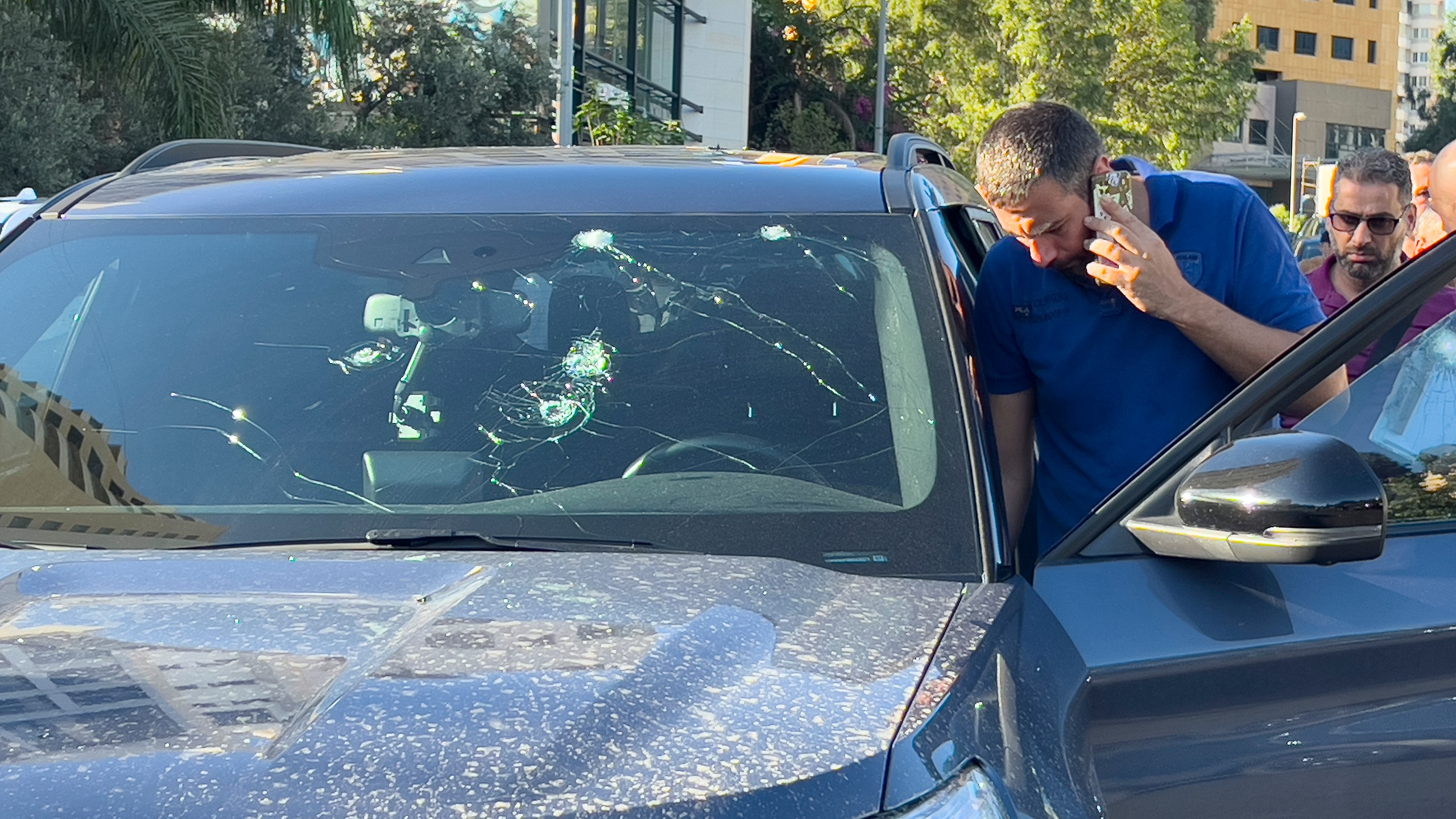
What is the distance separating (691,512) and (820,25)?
40169 mm

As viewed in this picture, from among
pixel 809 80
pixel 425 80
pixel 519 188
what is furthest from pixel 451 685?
pixel 809 80

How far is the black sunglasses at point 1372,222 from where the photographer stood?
4.51 m

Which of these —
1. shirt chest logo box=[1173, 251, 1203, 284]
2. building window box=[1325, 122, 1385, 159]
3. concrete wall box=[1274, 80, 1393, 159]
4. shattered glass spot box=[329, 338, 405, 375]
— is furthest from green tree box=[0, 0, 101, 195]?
building window box=[1325, 122, 1385, 159]

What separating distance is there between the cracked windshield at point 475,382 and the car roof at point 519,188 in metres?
0.04

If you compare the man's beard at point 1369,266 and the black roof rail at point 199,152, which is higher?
the black roof rail at point 199,152

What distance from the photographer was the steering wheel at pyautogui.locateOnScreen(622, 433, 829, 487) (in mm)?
2203

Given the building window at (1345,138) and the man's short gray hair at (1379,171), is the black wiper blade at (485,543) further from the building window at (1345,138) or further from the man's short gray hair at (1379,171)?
the building window at (1345,138)

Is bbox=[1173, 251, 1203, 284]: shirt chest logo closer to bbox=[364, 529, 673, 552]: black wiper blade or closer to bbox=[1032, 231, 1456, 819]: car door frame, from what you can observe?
bbox=[1032, 231, 1456, 819]: car door frame

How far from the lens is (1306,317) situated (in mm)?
2781

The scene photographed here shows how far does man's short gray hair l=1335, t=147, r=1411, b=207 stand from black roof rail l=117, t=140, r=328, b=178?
2.96m

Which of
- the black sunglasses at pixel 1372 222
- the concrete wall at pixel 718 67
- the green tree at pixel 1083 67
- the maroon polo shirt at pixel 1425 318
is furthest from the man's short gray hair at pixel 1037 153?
the concrete wall at pixel 718 67

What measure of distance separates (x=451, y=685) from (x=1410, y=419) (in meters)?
1.38

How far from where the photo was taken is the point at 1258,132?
249ft

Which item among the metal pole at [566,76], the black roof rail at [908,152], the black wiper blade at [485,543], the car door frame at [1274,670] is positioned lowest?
the car door frame at [1274,670]
